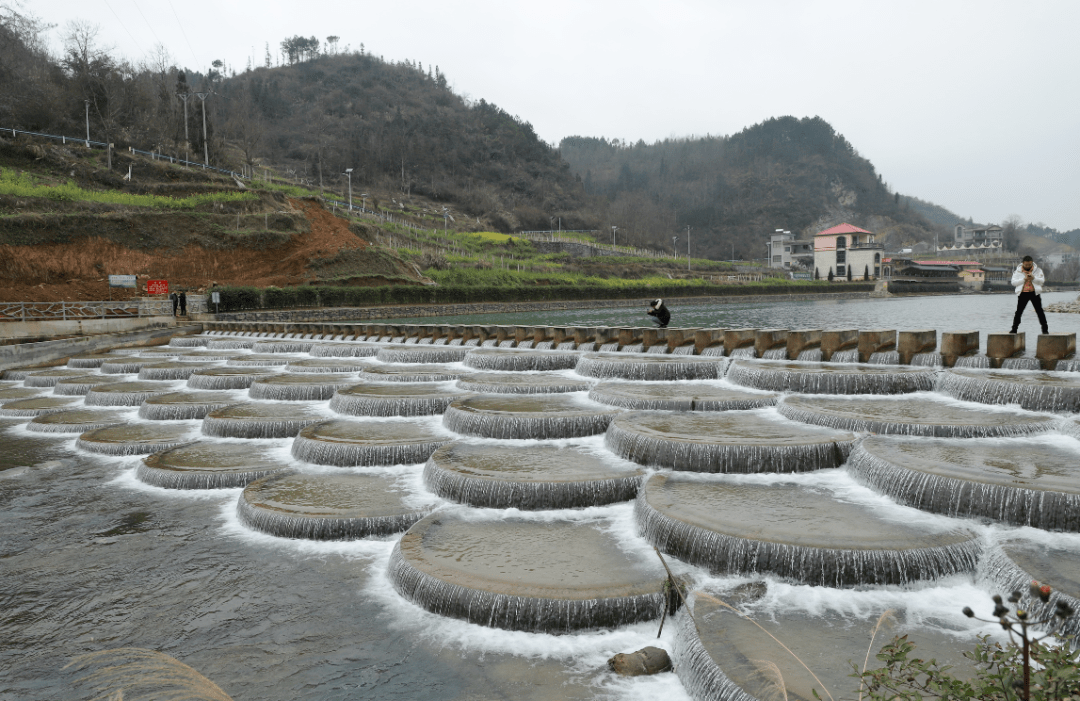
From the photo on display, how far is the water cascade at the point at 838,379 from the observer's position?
11898 millimetres

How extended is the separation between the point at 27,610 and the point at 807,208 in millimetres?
192114

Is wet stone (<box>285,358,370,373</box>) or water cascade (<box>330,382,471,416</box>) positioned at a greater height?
wet stone (<box>285,358,370,373</box>)

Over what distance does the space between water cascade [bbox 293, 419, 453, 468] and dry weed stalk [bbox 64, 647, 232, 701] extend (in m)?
4.62

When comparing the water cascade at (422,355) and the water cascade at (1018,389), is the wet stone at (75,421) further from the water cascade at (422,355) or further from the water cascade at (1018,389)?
the water cascade at (1018,389)

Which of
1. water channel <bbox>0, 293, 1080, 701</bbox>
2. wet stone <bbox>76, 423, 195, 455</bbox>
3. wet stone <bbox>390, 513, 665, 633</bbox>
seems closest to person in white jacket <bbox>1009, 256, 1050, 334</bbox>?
water channel <bbox>0, 293, 1080, 701</bbox>

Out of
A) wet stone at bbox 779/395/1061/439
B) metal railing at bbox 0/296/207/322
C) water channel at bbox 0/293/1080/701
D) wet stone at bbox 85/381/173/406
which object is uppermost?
metal railing at bbox 0/296/207/322

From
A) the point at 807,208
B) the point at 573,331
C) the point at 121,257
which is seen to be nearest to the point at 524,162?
the point at 807,208

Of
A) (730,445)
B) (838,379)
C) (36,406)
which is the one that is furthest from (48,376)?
(838,379)

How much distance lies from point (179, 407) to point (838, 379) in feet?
42.8

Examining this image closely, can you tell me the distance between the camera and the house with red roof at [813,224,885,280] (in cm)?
10394

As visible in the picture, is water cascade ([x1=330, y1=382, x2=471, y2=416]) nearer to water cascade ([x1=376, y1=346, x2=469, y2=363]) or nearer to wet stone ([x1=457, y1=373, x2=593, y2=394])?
wet stone ([x1=457, y1=373, x2=593, y2=394])

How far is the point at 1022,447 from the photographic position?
825cm

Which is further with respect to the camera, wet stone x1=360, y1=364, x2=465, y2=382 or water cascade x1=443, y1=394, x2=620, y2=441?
wet stone x1=360, y1=364, x2=465, y2=382

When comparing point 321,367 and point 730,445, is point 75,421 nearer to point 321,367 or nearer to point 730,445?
point 321,367
